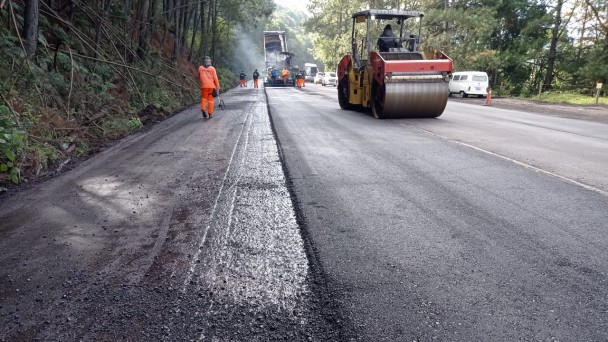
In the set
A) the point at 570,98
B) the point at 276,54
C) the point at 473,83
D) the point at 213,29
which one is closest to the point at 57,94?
the point at 473,83

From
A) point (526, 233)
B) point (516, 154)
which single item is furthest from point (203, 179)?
point (516, 154)

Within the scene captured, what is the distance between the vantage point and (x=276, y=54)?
42344 millimetres

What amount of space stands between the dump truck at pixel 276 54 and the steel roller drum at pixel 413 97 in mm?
30479

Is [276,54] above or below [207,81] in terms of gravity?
above

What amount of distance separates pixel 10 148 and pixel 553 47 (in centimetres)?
3288

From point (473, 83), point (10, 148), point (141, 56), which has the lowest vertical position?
point (473, 83)

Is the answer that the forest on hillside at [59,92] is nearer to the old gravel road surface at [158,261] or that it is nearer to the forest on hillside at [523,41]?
Result: the old gravel road surface at [158,261]

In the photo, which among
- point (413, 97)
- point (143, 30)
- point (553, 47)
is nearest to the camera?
point (413, 97)

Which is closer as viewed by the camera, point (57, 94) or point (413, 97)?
point (57, 94)

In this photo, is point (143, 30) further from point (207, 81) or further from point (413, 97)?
point (413, 97)

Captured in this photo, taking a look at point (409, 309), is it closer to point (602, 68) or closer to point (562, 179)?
point (562, 179)

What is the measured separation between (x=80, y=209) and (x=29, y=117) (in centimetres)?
362

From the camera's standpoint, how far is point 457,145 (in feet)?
25.4

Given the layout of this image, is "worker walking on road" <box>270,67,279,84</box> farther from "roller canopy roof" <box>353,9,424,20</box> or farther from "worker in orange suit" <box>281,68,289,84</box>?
"roller canopy roof" <box>353,9,424,20</box>
